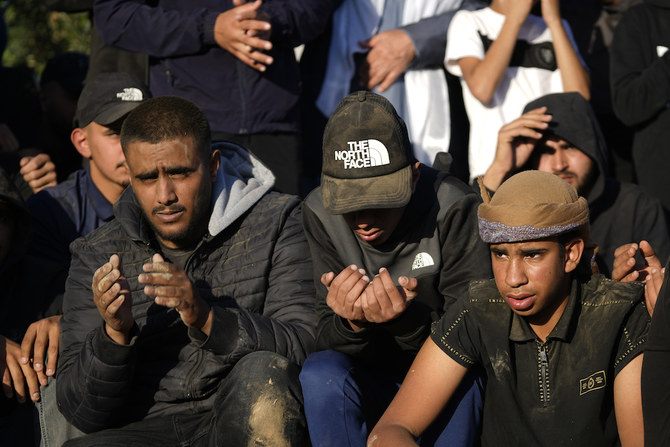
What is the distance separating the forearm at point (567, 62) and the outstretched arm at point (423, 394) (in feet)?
8.50

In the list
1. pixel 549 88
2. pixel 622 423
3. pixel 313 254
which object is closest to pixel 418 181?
pixel 313 254

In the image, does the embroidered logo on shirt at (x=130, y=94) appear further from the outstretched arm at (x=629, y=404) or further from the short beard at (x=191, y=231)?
the outstretched arm at (x=629, y=404)

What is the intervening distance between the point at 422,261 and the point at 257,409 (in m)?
1.02

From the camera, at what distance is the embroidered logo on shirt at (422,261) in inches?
179

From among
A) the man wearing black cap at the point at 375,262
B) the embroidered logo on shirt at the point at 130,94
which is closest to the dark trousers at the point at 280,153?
the embroidered logo on shirt at the point at 130,94

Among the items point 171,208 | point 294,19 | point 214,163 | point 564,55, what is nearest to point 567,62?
point 564,55

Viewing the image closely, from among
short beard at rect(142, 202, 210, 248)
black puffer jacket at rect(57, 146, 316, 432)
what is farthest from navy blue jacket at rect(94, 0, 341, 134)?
short beard at rect(142, 202, 210, 248)

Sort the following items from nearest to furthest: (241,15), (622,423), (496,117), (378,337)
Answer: (622,423), (378,337), (241,15), (496,117)

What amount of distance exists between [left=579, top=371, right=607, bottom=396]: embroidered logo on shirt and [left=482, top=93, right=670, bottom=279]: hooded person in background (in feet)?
5.46

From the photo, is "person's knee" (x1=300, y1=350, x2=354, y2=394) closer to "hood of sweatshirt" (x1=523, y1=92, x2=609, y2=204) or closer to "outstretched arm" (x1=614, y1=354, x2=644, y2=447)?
"outstretched arm" (x1=614, y1=354, x2=644, y2=447)

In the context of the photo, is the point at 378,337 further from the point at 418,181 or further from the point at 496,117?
the point at 496,117

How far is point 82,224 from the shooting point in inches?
227

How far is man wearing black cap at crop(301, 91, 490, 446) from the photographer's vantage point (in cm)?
411

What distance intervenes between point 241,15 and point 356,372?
91.3 inches
